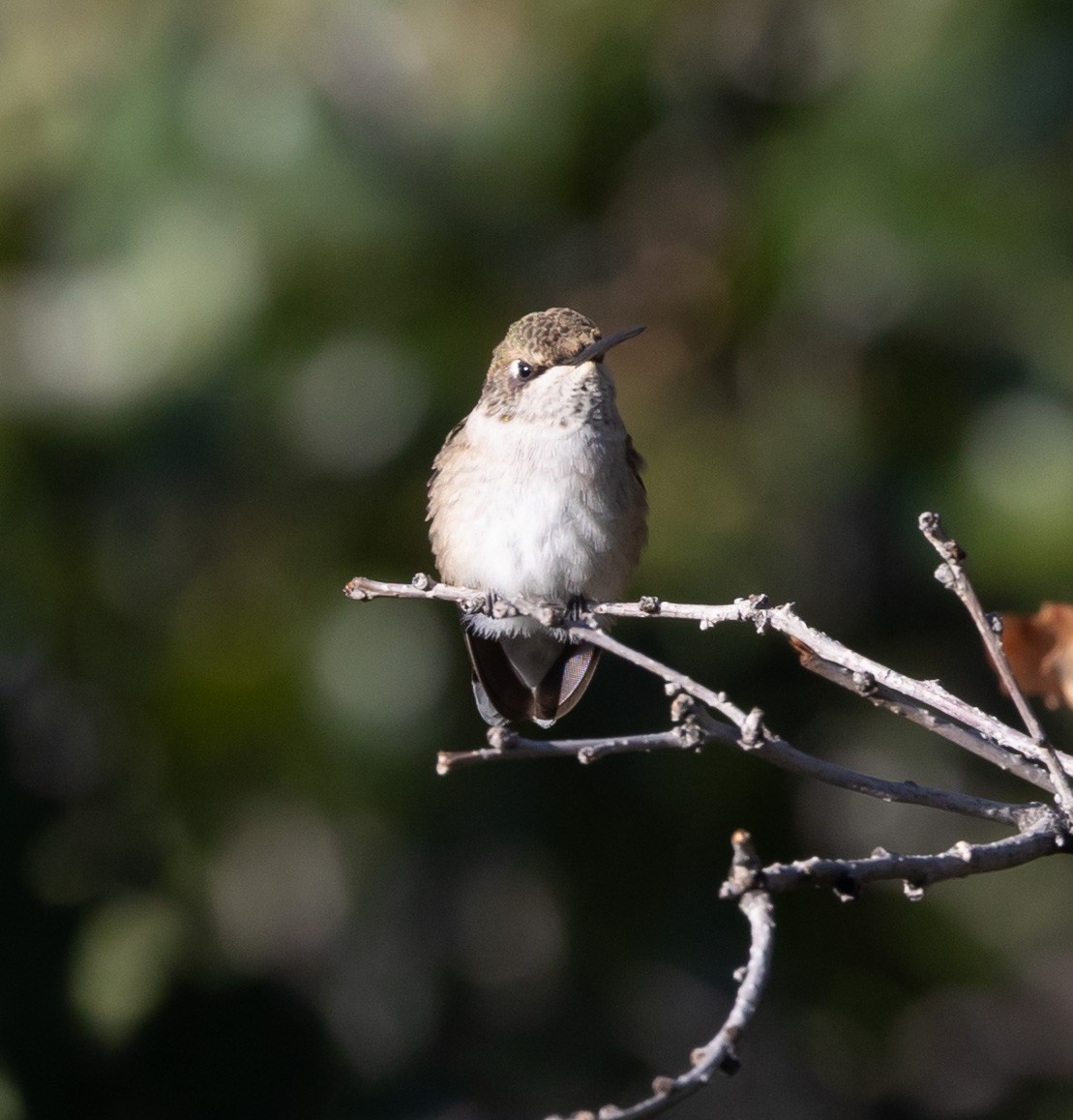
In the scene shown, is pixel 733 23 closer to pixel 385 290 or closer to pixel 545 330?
pixel 385 290

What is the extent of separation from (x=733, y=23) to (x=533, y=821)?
320 centimetres

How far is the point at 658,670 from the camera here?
6.70ft

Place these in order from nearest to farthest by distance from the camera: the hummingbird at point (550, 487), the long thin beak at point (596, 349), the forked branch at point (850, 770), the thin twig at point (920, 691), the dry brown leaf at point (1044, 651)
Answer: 1. the forked branch at point (850, 770)
2. the thin twig at point (920, 691)
3. the dry brown leaf at point (1044, 651)
4. the long thin beak at point (596, 349)
5. the hummingbird at point (550, 487)

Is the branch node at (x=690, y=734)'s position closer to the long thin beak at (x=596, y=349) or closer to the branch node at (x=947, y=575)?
the branch node at (x=947, y=575)

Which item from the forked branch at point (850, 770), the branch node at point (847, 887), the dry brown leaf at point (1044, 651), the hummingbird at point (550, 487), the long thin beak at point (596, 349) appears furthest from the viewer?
the hummingbird at point (550, 487)

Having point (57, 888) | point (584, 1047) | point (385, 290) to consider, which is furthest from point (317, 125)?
point (584, 1047)

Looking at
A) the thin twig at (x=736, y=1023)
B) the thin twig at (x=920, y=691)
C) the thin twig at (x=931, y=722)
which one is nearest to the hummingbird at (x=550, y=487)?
the thin twig at (x=920, y=691)

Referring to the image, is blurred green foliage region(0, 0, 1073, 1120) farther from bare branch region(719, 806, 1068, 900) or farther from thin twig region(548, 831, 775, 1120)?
thin twig region(548, 831, 775, 1120)

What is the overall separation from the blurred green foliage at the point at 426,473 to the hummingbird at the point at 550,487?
1.45 metres

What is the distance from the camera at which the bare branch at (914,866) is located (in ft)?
5.46

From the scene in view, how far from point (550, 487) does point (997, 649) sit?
203 centimetres

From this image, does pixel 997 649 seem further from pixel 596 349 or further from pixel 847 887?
pixel 596 349

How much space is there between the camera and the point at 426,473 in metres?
5.65

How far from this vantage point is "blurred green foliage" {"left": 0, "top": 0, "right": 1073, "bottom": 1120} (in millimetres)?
5641
